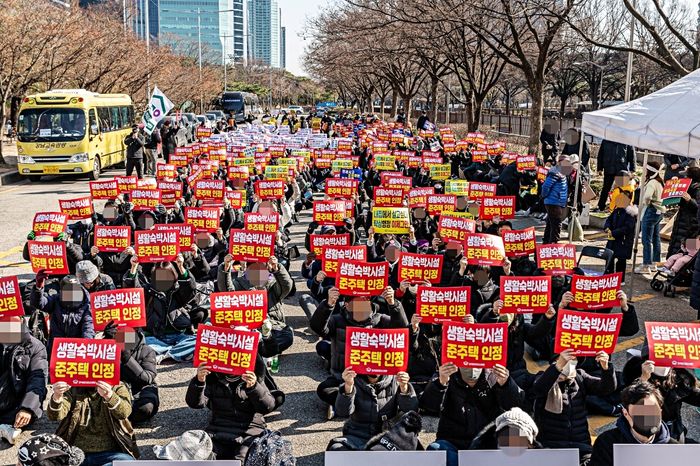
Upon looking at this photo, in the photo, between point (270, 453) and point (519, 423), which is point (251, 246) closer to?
point (270, 453)

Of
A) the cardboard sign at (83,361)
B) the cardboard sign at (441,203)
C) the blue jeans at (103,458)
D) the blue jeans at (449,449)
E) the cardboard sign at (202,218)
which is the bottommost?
the blue jeans at (103,458)

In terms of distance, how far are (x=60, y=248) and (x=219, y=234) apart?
9.92 feet

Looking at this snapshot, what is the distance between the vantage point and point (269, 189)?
13344 mm

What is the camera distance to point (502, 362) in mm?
5379

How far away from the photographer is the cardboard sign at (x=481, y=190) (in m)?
12.6

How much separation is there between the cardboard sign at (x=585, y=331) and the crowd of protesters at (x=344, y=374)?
121 mm

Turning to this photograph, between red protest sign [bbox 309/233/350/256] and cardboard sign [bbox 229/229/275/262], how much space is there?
36.0 inches

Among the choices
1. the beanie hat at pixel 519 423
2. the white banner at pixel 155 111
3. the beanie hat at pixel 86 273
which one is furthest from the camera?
the white banner at pixel 155 111

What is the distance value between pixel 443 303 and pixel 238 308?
1.75 meters

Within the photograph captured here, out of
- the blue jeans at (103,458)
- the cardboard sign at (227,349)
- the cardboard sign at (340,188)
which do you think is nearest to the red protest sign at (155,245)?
the cardboard sign at (227,349)

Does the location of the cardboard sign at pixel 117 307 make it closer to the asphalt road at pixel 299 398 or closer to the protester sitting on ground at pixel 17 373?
the protester sitting on ground at pixel 17 373

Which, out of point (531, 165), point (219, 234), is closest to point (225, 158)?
point (531, 165)

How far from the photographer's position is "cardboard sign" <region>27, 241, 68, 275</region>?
27.7 feet

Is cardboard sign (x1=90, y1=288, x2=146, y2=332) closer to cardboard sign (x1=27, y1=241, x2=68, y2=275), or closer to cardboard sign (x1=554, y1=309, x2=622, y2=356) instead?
cardboard sign (x1=27, y1=241, x2=68, y2=275)
